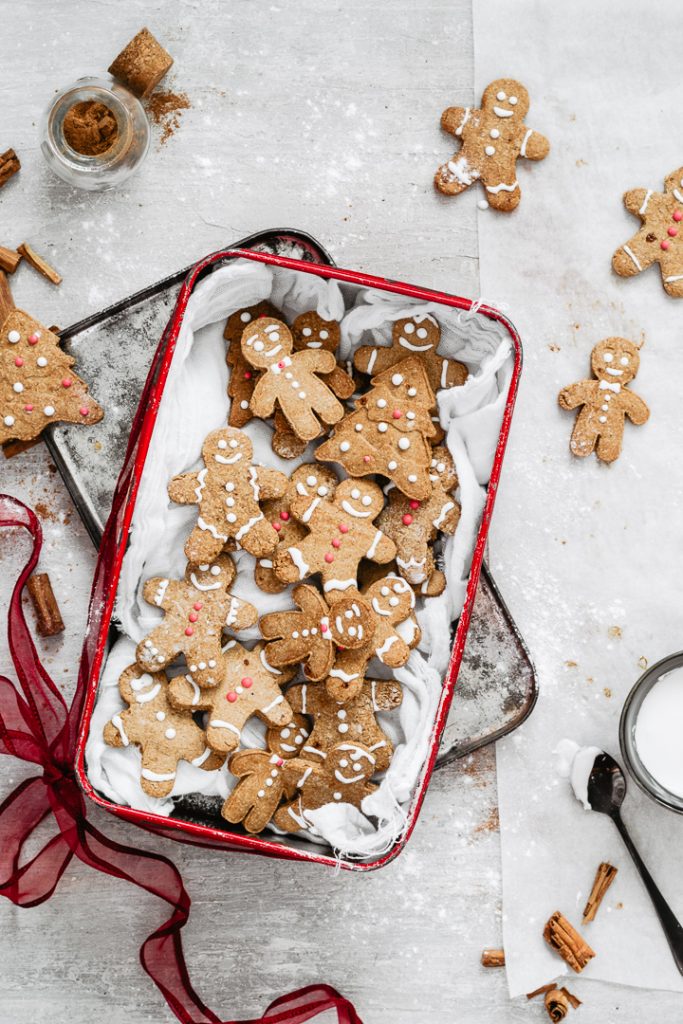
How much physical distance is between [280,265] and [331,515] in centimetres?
29

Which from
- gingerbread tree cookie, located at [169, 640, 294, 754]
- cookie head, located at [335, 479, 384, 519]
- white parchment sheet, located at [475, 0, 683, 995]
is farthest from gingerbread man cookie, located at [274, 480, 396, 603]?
white parchment sheet, located at [475, 0, 683, 995]

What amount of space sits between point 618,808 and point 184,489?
27.3 inches

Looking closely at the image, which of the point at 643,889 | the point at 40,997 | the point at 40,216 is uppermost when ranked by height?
the point at 40,216

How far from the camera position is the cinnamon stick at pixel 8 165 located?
1.16m

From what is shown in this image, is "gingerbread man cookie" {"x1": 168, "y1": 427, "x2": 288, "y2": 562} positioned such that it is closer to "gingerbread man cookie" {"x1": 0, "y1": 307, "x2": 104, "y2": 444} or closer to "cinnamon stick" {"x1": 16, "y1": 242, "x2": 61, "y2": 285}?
"gingerbread man cookie" {"x1": 0, "y1": 307, "x2": 104, "y2": 444}

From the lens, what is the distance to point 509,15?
3.93ft

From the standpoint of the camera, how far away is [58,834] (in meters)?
1.19

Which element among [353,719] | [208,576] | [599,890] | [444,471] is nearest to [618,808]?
[599,890]

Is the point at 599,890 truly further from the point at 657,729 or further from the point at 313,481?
the point at 313,481

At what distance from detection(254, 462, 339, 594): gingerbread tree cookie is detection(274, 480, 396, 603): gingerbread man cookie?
1cm

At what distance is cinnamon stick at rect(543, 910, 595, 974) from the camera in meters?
1.19

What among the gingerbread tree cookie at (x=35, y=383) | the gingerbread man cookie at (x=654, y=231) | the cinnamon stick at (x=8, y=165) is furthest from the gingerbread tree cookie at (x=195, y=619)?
the gingerbread man cookie at (x=654, y=231)

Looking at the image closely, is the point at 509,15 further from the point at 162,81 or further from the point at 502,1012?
the point at 502,1012

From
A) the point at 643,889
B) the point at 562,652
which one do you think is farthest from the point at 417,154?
the point at 643,889
